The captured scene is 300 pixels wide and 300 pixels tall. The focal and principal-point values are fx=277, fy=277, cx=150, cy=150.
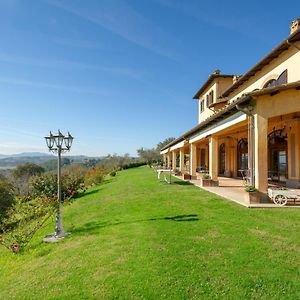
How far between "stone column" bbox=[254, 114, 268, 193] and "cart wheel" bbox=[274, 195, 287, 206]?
1.46 ft

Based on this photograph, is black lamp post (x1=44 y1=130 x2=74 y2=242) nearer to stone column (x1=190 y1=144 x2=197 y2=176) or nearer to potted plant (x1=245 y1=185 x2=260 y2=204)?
potted plant (x1=245 y1=185 x2=260 y2=204)

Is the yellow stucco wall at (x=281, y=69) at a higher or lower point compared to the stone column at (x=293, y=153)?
higher

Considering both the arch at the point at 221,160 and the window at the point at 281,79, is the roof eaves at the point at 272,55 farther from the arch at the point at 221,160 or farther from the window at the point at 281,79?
the arch at the point at 221,160

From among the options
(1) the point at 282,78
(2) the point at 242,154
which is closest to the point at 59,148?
(1) the point at 282,78

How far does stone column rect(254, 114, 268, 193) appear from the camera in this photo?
32.6ft

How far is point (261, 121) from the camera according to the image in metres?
9.95

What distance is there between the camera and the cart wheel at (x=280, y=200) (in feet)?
31.6

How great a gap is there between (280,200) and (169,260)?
6.15m

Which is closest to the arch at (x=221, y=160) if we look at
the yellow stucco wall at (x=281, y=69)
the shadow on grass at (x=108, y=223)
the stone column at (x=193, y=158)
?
the stone column at (x=193, y=158)

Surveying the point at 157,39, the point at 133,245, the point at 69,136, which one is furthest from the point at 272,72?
the point at 133,245

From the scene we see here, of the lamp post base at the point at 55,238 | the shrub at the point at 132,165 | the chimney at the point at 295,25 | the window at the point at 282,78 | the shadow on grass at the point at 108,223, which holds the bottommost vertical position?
the lamp post base at the point at 55,238

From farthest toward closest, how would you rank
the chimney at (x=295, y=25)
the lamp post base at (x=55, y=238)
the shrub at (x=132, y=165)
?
the shrub at (x=132, y=165) → the chimney at (x=295, y=25) → the lamp post base at (x=55, y=238)

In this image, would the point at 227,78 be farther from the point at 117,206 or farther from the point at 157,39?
the point at 117,206

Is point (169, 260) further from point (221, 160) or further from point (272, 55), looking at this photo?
point (221, 160)
